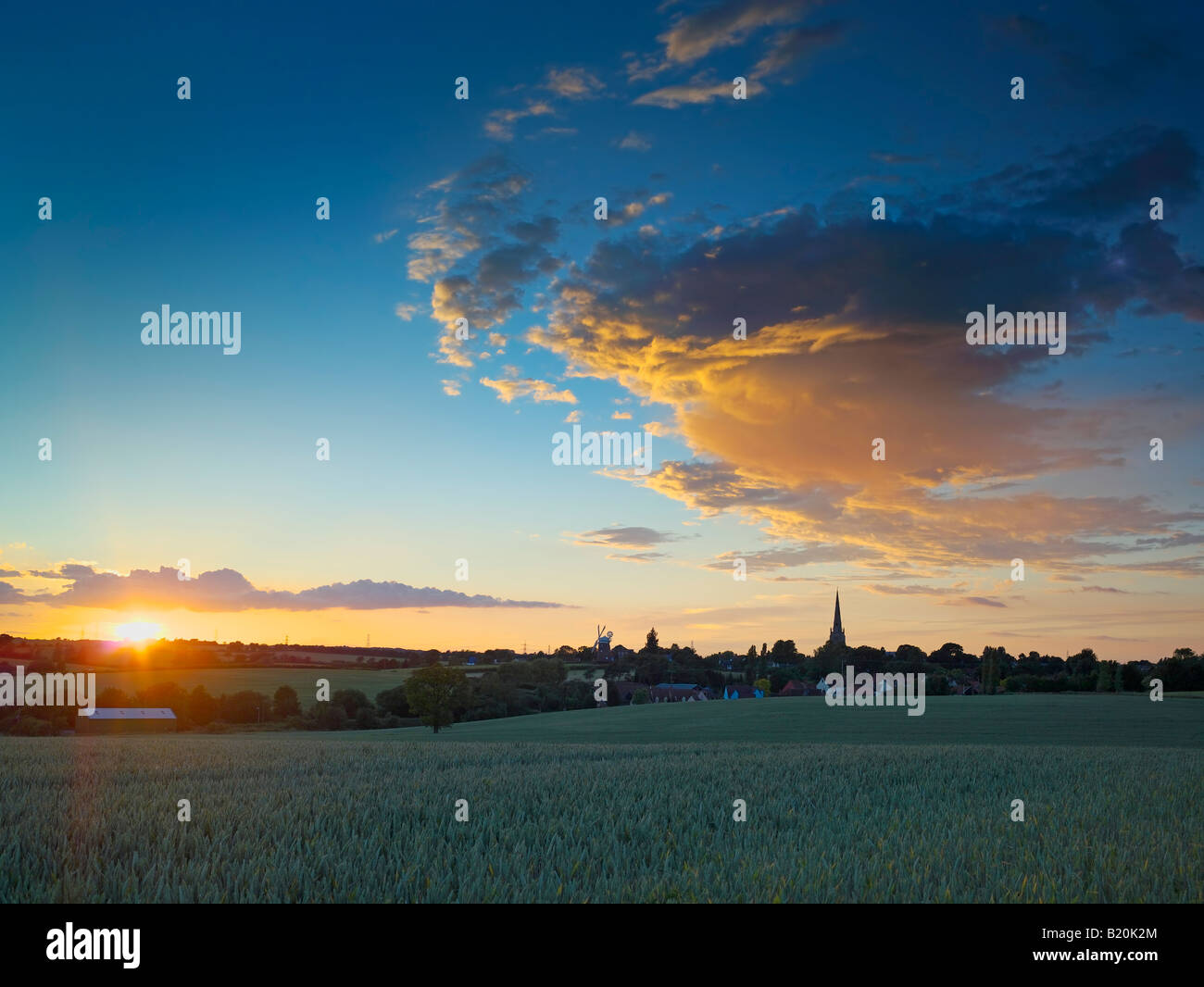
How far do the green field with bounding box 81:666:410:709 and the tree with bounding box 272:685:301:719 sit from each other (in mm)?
1076

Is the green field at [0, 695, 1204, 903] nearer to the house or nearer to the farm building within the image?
the farm building

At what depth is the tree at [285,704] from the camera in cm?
8863

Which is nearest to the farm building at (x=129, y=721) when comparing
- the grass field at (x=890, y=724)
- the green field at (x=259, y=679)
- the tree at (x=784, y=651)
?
the green field at (x=259, y=679)

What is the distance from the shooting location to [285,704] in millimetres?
90750

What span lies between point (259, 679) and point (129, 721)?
3998cm

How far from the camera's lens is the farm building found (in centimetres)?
7338

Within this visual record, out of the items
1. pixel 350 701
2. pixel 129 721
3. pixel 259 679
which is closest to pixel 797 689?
pixel 350 701

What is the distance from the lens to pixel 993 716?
68500mm

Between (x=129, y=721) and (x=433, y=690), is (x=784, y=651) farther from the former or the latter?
(x=129, y=721)

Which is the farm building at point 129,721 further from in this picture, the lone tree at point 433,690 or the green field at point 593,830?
the green field at point 593,830

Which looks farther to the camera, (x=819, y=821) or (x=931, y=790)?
(x=931, y=790)

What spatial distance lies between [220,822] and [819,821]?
8.68m
